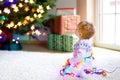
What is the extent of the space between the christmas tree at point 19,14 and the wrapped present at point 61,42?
0.90 feet

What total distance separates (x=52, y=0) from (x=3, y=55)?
94 cm

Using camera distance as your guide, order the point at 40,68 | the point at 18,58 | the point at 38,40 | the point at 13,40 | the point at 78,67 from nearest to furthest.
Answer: the point at 78,67 → the point at 40,68 → the point at 18,58 → the point at 13,40 → the point at 38,40

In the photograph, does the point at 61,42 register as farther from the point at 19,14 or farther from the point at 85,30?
the point at 85,30

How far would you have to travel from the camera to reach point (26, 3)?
9.20 feet

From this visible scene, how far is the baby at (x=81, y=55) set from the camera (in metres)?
1.64

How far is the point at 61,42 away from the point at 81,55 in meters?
1.23

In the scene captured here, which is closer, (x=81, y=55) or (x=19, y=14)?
(x=81, y=55)

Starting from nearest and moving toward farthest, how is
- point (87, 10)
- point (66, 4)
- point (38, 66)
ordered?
1. point (38, 66)
2. point (87, 10)
3. point (66, 4)

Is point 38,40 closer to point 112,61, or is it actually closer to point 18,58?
point 18,58

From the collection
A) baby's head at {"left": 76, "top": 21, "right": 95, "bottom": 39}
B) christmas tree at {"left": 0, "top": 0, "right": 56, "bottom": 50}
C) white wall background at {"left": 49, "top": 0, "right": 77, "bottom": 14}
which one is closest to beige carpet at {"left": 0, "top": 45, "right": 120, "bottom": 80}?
baby's head at {"left": 76, "top": 21, "right": 95, "bottom": 39}

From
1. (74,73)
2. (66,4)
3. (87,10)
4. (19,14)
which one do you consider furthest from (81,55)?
(66,4)

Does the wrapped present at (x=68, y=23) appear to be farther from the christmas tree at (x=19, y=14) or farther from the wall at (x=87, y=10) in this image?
the wall at (x=87, y=10)

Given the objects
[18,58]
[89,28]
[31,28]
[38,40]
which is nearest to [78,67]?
[89,28]

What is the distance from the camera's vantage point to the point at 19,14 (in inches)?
111
